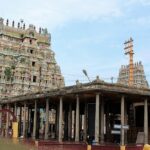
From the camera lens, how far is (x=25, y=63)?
9050 centimetres

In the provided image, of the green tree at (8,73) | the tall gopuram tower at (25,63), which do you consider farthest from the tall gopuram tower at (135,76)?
the green tree at (8,73)

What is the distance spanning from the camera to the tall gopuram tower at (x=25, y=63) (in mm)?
88562

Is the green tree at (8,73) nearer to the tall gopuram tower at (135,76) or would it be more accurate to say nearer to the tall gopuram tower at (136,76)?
the tall gopuram tower at (135,76)

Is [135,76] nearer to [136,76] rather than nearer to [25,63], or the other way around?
[136,76]

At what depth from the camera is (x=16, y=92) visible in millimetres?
86688

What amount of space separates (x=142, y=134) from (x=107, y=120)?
746 cm

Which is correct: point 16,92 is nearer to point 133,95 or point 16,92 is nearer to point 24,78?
point 24,78

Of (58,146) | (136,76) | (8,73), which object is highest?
(136,76)

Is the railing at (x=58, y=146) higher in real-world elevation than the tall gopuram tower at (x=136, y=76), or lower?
lower

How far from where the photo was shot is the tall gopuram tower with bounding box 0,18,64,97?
291ft

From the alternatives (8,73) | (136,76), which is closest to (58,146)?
(8,73)

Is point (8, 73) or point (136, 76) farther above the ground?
point (136, 76)

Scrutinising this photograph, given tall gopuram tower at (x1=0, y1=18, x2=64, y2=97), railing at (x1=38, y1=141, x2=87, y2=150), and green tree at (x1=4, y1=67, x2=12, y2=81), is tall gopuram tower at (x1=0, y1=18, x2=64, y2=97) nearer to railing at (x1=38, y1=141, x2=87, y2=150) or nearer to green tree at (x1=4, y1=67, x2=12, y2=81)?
green tree at (x1=4, y1=67, x2=12, y2=81)

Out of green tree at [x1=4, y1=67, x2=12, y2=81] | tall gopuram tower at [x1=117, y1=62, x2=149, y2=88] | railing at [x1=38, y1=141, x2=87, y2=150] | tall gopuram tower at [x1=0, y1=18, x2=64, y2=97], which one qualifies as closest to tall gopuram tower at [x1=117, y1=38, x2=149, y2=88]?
tall gopuram tower at [x1=117, y1=62, x2=149, y2=88]
